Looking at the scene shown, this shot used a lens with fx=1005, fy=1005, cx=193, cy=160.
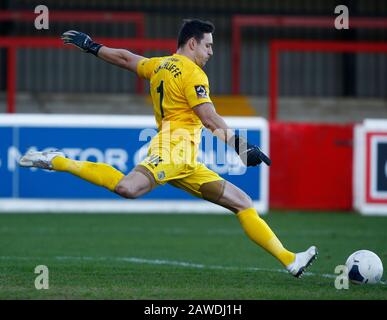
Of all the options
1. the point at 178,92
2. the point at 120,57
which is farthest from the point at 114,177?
the point at 120,57

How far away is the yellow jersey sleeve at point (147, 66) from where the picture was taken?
27.8 ft

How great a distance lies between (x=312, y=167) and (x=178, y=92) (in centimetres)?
730

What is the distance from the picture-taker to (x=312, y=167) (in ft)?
49.7

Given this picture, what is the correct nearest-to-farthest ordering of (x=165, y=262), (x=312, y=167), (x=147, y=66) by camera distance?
(x=147, y=66)
(x=165, y=262)
(x=312, y=167)

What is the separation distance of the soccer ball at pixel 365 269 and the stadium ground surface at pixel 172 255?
74 millimetres

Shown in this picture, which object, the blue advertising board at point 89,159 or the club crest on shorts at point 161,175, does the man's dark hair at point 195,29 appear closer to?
the club crest on shorts at point 161,175

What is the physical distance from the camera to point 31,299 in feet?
23.6

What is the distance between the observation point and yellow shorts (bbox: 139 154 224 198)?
8070 millimetres

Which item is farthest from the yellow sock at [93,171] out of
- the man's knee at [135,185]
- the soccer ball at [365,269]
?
the soccer ball at [365,269]

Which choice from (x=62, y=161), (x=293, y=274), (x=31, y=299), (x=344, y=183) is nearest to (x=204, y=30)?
(x=62, y=161)

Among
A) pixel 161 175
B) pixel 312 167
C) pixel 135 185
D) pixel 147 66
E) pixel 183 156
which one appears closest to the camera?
pixel 135 185

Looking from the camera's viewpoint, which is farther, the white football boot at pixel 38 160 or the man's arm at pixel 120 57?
the man's arm at pixel 120 57

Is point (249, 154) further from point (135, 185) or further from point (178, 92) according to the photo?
point (135, 185)
